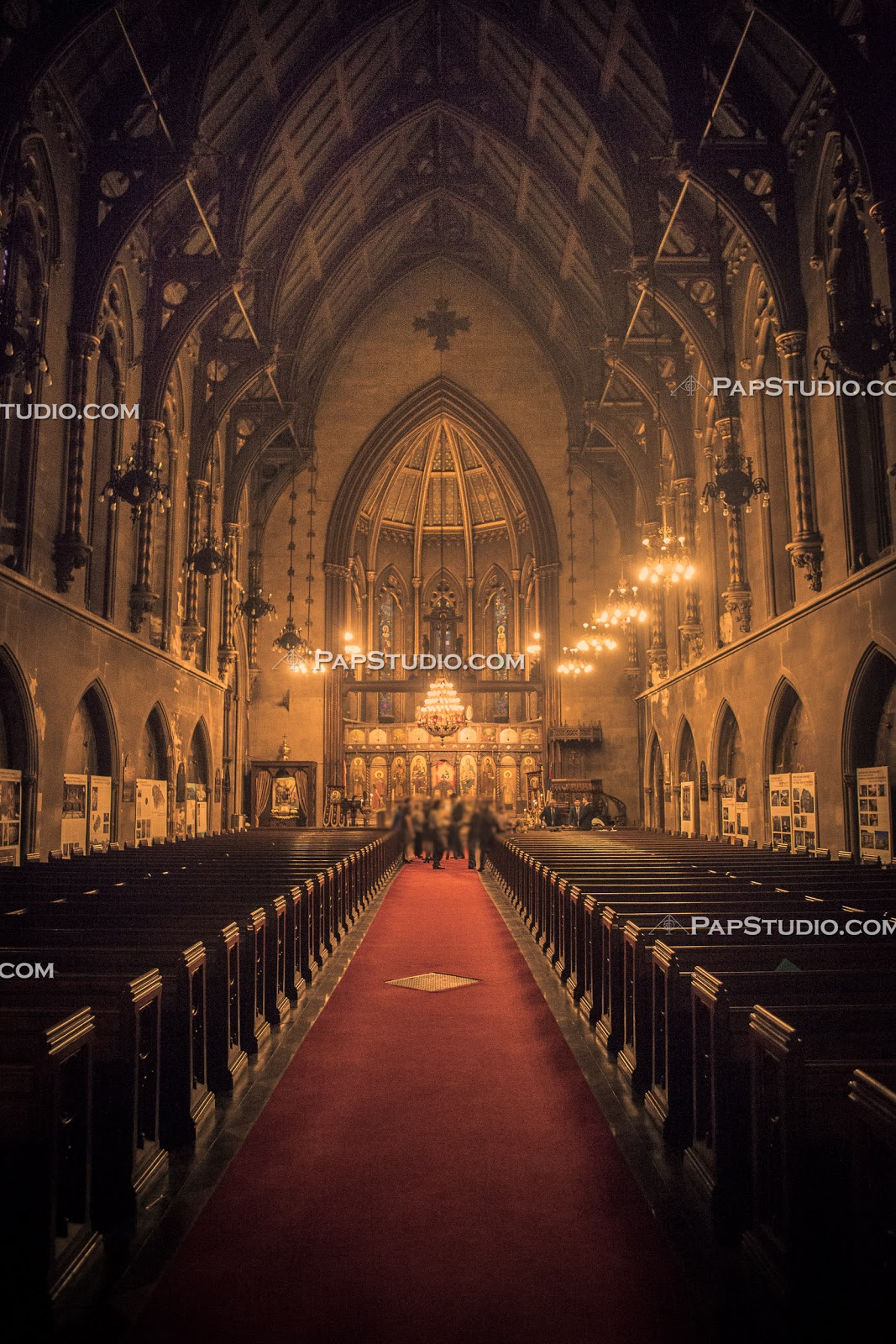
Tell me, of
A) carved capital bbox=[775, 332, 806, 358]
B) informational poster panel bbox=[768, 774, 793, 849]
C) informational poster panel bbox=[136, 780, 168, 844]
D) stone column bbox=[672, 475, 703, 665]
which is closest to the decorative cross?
stone column bbox=[672, 475, 703, 665]

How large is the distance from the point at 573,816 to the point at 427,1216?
21808 millimetres

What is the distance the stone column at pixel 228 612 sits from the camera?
2361cm

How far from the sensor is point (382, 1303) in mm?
2887

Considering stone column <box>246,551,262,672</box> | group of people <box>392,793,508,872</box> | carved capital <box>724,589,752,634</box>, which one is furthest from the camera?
stone column <box>246,551,262,672</box>

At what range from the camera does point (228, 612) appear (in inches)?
943

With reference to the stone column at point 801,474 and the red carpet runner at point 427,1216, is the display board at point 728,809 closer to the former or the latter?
the stone column at point 801,474

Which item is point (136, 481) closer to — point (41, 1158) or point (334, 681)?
point (41, 1158)

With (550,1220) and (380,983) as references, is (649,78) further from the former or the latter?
(550,1220)

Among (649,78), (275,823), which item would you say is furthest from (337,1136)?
(275,823)

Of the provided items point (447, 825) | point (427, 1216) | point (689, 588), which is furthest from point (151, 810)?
A: point (447, 825)

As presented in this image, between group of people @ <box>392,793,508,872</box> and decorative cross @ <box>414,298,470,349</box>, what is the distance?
29.8 meters

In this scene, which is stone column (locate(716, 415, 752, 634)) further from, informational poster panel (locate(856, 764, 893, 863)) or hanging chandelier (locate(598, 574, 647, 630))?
informational poster panel (locate(856, 764, 893, 863))

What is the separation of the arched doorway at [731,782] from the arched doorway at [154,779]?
11121 millimetres

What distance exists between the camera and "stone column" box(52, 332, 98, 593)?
531 inches
